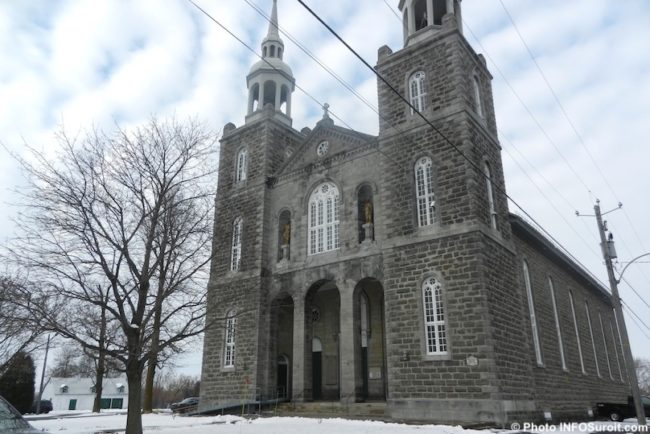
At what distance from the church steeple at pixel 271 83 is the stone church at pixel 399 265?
119 mm

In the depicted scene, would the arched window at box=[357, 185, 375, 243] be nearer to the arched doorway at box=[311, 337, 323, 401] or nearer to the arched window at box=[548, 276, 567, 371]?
the arched doorway at box=[311, 337, 323, 401]

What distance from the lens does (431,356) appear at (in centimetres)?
1803

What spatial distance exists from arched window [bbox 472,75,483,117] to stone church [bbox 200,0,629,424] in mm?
122

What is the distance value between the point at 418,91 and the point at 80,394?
66.4 metres

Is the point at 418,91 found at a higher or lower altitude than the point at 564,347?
higher

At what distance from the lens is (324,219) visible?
2469 centimetres

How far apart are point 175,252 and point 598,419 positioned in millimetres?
23782

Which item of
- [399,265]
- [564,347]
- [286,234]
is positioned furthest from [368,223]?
[564,347]

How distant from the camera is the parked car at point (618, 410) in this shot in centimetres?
2414

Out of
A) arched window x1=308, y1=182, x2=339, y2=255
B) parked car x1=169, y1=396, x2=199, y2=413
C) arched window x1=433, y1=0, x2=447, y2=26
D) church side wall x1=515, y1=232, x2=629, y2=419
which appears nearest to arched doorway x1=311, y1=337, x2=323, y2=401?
arched window x1=308, y1=182, x2=339, y2=255

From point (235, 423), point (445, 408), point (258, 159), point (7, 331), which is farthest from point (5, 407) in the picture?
point (258, 159)

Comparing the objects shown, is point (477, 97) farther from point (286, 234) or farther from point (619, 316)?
point (286, 234)

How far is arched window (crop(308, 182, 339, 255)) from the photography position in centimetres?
2412

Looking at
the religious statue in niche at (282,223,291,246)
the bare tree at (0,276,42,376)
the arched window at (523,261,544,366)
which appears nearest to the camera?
the bare tree at (0,276,42,376)
